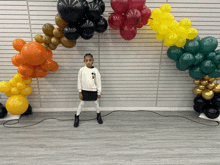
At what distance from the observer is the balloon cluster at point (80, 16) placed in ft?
8.26

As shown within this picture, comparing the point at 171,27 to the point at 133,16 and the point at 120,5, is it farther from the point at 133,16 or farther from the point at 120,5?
the point at 120,5

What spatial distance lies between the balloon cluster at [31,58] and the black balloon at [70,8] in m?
0.72

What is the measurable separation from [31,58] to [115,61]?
1669 mm

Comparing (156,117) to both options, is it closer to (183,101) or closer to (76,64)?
(183,101)

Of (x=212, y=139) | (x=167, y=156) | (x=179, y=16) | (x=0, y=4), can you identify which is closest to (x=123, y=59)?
(x=179, y=16)

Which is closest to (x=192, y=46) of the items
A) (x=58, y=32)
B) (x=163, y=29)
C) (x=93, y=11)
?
(x=163, y=29)

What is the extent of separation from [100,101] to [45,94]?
125cm

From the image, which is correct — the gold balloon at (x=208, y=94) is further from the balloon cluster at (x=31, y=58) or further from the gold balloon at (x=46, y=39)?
the gold balloon at (x=46, y=39)

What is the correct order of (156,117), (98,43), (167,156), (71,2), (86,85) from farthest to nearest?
(156,117) → (98,43) → (86,85) → (167,156) → (71,2)

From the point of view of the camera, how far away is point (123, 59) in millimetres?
3711

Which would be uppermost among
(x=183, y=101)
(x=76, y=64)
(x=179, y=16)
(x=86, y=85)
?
(x=179, y=16)

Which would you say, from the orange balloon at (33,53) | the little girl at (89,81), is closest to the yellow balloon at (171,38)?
the little girl at (89,81)

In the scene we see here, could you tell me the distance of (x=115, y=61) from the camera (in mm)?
3711

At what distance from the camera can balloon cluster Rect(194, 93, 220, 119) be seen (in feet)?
11.6
